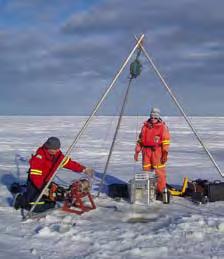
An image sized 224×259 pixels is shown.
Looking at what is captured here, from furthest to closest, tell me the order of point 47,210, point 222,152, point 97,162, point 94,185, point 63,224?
point 222,152 < point 97,162 < point 94,185 < point 47,210 < point 63,224

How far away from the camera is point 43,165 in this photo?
22.4 feet

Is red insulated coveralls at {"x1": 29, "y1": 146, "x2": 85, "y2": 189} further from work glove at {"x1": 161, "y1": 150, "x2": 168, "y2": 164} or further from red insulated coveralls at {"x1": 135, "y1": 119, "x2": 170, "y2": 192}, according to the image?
work glove at {"x1": 161, "y1": 150, "x2": 168, "y2": 164}

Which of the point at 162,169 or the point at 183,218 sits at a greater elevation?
the point at 162,169

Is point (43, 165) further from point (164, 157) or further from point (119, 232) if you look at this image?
point (164, 157)

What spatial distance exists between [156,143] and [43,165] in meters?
2.02

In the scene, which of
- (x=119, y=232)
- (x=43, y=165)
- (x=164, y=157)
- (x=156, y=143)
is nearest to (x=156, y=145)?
(x=156, y=143)

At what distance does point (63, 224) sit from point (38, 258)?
1.25 metres

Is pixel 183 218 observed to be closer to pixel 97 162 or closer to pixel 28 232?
pixel 28 232

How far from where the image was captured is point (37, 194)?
668cm

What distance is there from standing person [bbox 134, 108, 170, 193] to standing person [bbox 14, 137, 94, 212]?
1413 millimetres

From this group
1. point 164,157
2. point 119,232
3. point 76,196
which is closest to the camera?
point 119,232

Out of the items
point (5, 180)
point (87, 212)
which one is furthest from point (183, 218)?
point (5, 180)

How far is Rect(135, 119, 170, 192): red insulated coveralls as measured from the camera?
7.90 meters

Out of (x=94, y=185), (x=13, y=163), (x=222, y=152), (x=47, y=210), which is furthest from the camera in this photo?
(x=222, y=152)
